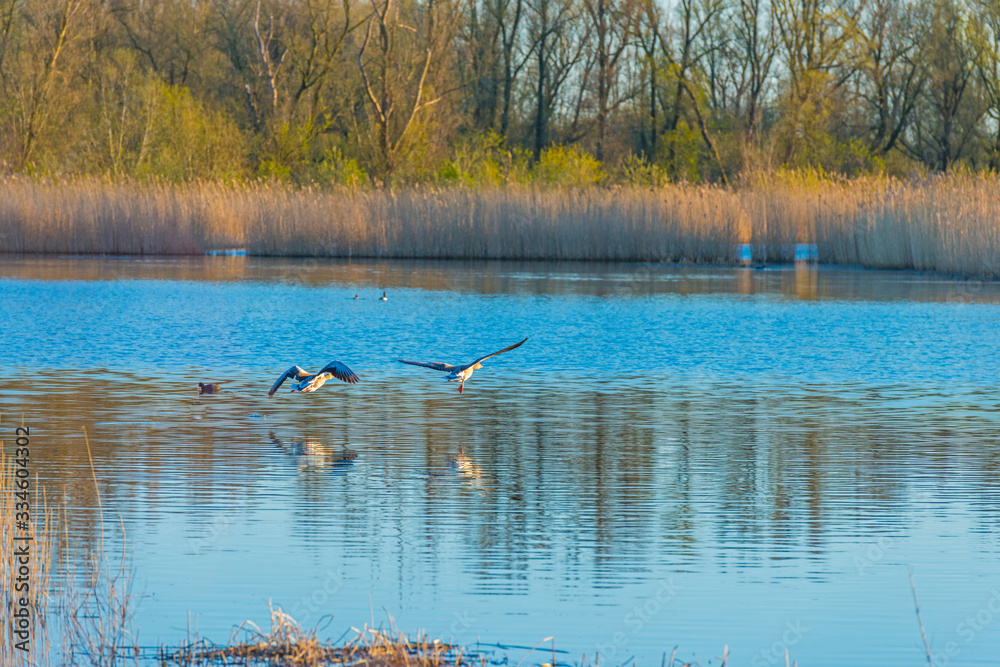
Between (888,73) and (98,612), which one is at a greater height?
(888,73)

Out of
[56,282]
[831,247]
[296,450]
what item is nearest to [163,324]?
[56,282]

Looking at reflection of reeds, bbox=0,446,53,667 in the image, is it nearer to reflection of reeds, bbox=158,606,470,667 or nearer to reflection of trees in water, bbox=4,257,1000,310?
reflection of reeds, bbox=158,606,470,667

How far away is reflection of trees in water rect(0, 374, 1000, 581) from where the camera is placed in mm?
4898

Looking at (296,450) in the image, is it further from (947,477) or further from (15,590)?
(947,477)

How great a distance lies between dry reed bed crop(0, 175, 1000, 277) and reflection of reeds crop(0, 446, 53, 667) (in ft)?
61.9

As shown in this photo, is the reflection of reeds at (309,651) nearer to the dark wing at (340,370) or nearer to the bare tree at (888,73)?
the dark wing at (340,370)

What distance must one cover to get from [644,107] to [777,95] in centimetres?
466

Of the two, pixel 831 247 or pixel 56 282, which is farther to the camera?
pixel 831 247

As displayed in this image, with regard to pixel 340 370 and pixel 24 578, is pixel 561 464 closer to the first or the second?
pixel 340 370

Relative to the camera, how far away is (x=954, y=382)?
9.48 meters

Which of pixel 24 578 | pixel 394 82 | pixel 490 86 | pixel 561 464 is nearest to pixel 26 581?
pixel 24 578

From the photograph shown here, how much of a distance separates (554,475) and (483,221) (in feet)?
60.6

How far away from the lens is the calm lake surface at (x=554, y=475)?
3.98 m

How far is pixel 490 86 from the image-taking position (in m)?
41.8
